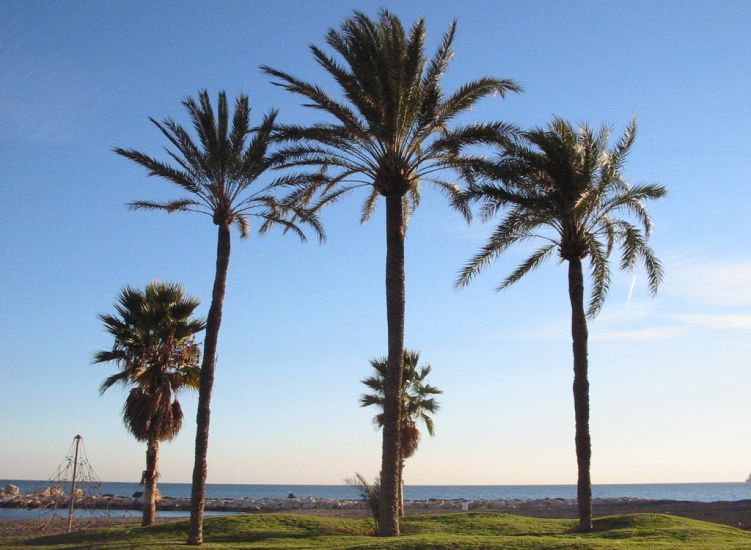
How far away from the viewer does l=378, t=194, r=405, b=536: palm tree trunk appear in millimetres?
19984

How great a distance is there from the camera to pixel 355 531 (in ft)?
78.9

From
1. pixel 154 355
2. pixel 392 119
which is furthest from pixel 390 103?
pixel 154 355

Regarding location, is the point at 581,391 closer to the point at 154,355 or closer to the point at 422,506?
the point at 154,355

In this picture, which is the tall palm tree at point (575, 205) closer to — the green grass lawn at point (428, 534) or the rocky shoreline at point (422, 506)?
the green grass lawn at point (428, 534)

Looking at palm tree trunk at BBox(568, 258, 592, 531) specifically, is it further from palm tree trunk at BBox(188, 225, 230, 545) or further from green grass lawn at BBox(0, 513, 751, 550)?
palm tree trunk at BBox(188, 225, 230, 545)

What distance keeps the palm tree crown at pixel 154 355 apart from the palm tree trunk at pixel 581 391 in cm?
1415

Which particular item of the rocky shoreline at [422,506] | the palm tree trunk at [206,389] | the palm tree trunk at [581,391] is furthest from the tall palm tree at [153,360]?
the rocky shoreline at [422,506]

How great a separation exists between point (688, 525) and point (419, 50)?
55.1ft

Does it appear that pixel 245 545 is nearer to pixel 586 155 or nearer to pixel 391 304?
pixel 391 304

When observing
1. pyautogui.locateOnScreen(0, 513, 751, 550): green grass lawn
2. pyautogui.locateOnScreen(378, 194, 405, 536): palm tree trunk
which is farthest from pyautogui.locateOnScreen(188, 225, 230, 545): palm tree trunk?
pyautogui.locateOnScreen(378, 194, 405, 536): palm tree trunk

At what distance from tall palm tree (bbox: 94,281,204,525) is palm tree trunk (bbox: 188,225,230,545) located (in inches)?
244

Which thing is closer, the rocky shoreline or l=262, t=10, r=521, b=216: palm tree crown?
l=262, t=10, r=521, b=216: palm tree crown

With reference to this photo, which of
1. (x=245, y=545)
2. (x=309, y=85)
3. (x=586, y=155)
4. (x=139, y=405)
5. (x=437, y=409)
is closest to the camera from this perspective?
(x=245, y=545)

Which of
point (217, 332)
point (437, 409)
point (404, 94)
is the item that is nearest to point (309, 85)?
point (404, 94)
